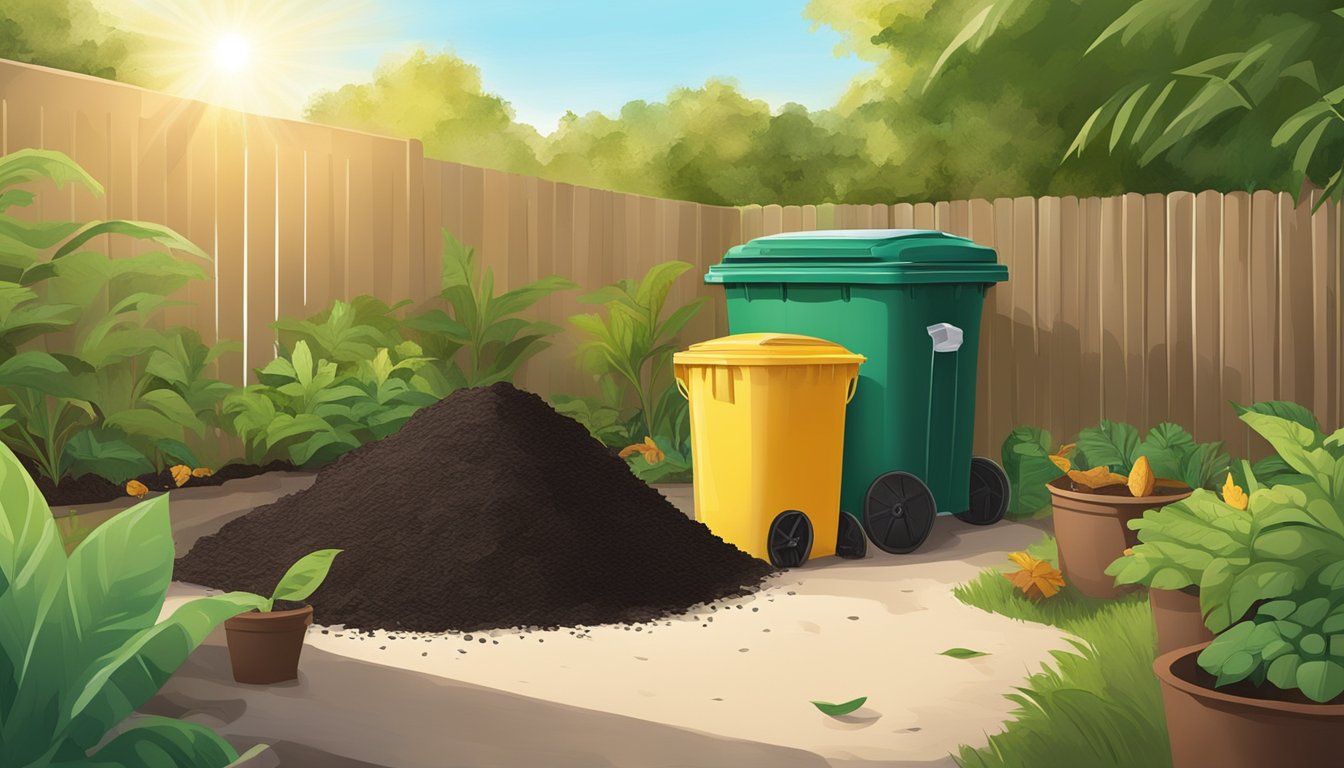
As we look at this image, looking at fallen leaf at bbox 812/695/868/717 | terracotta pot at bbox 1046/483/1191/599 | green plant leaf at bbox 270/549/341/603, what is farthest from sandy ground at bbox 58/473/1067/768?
terracotta pot at bbox 1046/483/1191/599

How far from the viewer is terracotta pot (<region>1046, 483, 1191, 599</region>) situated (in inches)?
188

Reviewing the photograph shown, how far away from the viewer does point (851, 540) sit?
19.5 ft

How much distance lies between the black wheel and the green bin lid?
3.82ft

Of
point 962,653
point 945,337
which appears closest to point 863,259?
point 945,337

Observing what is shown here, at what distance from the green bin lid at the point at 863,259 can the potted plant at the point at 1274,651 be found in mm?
3372

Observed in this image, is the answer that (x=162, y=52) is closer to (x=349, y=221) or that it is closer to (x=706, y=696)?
(x=349, y=221)

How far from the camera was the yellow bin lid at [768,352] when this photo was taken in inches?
222

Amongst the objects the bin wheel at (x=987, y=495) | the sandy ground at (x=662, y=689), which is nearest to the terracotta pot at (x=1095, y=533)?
the sandy ground at (x=662, y=689)

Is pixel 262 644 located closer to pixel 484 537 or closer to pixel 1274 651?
pixel 484 537

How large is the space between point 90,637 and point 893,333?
4.42 metres

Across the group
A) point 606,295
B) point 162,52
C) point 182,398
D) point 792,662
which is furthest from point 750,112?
point 792,662

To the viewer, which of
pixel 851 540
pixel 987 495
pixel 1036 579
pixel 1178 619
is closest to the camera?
pixel 1178 619

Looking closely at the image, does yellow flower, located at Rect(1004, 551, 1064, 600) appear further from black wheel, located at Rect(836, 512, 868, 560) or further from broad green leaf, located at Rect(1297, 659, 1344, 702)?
broad green leaf, located at Rect(1297, 659, 1344, 702)

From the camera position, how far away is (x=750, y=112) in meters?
16.3
